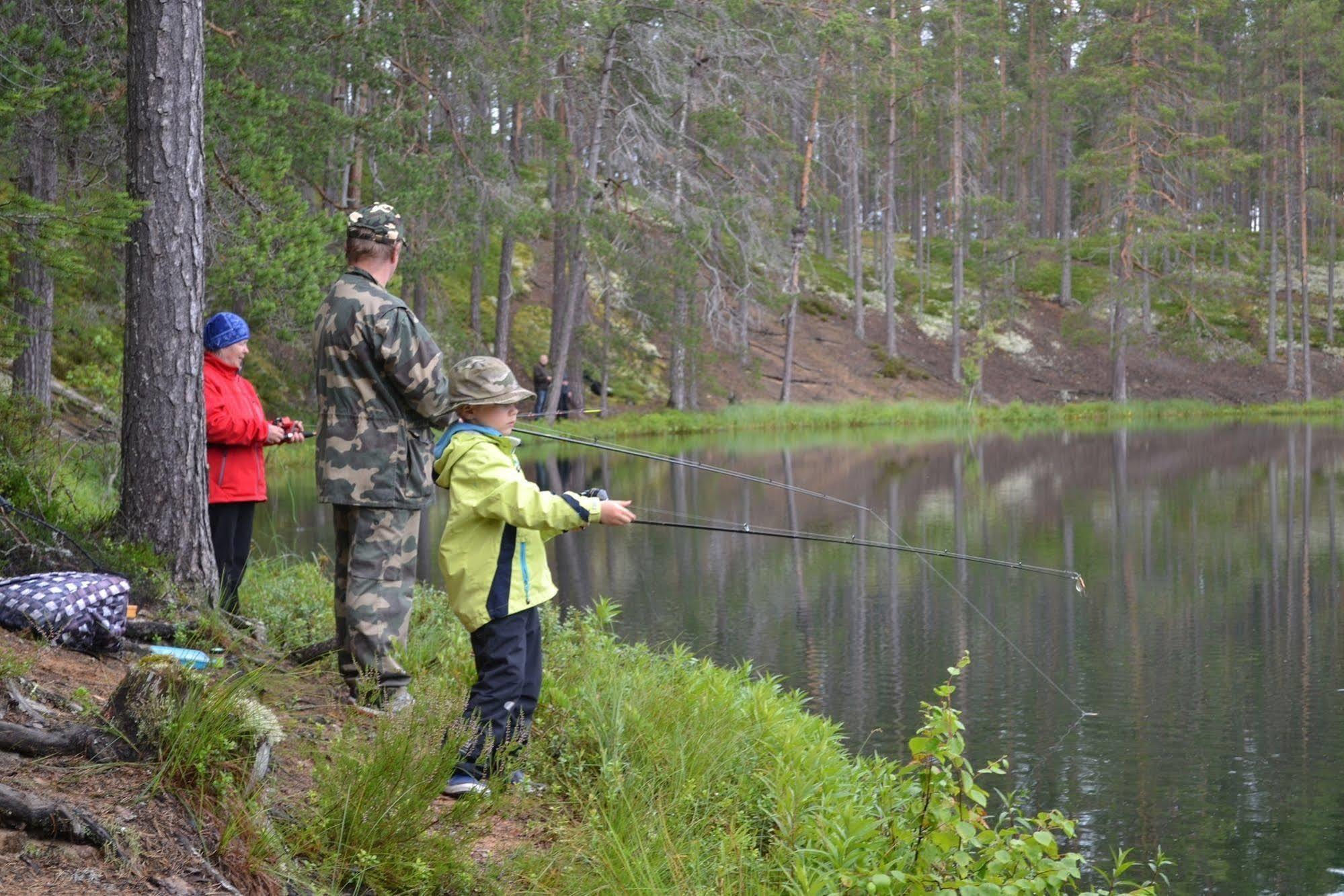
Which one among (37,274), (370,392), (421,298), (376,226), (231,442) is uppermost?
(421,298)

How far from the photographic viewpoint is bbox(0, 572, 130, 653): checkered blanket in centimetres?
449

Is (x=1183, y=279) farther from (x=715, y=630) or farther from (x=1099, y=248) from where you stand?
(x=715, y=630)

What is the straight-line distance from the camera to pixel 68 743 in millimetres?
3211

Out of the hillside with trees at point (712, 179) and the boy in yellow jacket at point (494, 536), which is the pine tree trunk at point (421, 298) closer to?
the hillside with trees at point (712, 179)

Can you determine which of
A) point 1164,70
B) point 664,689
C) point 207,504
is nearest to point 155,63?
point 207,504

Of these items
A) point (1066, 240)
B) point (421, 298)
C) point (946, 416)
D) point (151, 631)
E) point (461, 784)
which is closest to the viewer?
point (461, 784)

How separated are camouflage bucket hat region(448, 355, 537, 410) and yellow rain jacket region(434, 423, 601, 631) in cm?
10

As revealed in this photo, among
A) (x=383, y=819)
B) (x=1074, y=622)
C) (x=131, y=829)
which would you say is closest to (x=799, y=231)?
(x=1074, y=622)

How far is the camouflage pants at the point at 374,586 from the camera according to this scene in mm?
4570

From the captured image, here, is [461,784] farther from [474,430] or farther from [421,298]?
[421,298]

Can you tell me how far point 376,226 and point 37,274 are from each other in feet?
21.6

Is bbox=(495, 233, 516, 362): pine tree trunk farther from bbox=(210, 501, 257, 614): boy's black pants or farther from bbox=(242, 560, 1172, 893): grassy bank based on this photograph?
bbox=(242, 560, 1172, 893): grassy bank

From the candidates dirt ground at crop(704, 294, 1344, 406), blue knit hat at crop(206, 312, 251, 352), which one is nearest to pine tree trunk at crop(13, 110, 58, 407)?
blue knit hat at crop(206, 312, 251, 352)

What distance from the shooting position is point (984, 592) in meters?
10.2
